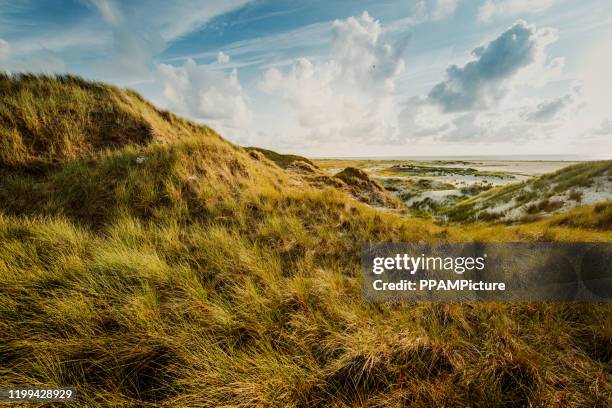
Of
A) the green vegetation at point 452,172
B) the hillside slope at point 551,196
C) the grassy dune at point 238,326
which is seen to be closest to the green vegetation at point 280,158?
the hillside slope at point 551,196

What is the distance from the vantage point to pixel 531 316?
9.96 feet

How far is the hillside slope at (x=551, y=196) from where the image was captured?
9.75 meters

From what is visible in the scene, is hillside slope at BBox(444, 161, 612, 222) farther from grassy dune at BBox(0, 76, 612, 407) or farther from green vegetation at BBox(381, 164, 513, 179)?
green vegetation at BBox(381, 164, 513, 179)

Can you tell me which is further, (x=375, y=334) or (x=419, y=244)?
(x=419, y=244)

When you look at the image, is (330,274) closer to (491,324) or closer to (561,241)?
(491,324)

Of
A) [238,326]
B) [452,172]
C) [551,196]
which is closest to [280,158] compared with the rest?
[551,196]

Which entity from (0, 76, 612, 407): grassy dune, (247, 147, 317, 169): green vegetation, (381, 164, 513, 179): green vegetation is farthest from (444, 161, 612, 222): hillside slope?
(381, 164, 513, 179): green vegetation

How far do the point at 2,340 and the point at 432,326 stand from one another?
381 cm

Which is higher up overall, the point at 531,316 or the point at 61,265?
the point at 61,265

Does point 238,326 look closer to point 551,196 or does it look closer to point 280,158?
point 551,196

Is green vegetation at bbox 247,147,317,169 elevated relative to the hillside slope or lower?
elevated

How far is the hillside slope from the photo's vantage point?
32.0 feet

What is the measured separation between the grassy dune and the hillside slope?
6.13m

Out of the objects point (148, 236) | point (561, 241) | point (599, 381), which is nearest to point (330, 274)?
point (599, 381)
